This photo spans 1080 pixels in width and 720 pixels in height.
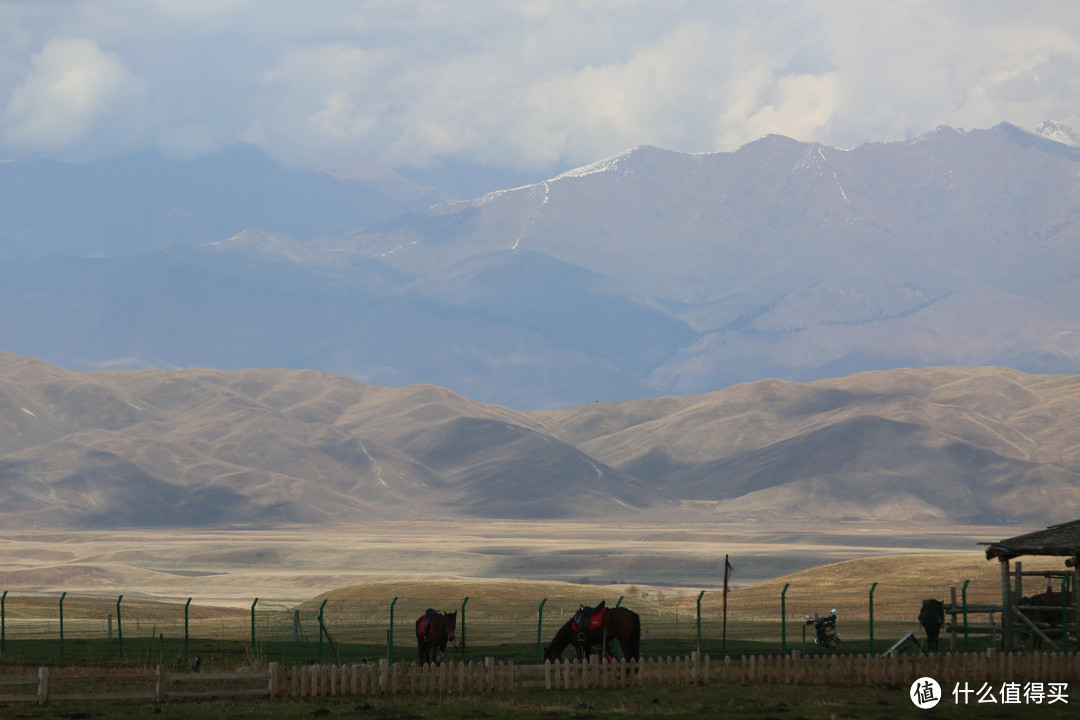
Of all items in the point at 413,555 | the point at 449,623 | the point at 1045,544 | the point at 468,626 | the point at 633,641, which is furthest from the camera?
the point at 413,555

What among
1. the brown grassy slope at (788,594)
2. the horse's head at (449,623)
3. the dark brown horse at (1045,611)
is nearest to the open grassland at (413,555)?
the brown grassy slope at (788,594)

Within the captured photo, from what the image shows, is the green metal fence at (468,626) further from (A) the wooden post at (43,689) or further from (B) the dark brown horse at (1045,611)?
(A) the wooden post at (43,689)

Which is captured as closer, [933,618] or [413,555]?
[933,618]

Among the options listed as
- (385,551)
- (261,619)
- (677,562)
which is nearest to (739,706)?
(261,619)

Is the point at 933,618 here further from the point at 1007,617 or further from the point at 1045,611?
the point at 1045,611

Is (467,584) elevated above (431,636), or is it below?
above

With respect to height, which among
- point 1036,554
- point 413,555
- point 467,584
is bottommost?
point 467,584

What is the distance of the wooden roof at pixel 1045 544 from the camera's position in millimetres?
34406

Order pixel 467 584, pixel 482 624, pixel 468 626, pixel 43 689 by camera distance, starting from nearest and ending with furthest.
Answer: pixel 43 689, pixel 468 626, pixel 482 624, pixel 467 584

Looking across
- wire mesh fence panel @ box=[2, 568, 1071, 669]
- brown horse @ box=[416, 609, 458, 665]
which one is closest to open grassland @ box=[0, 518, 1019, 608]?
wire mesh fence panel @ box=[2, 568, 1071, 669]

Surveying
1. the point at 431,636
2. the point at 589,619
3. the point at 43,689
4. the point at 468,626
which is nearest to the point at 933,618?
the point at 589,619

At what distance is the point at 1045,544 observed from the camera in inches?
1375

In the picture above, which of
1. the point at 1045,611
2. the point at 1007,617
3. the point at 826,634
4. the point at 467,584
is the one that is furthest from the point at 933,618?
the point at 467,584

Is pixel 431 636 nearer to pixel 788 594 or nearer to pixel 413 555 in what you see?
pixel 788 594
